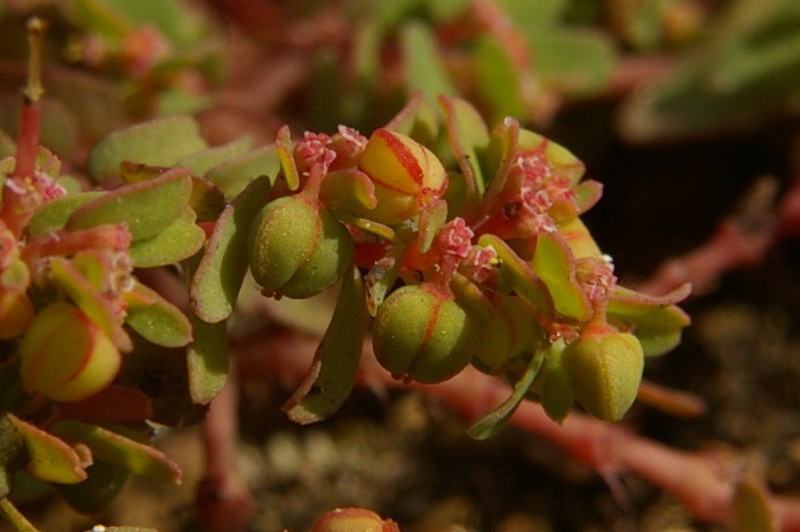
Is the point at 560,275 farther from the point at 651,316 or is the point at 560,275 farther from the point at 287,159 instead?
the point at 287,159

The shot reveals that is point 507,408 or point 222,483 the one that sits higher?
point 507,408

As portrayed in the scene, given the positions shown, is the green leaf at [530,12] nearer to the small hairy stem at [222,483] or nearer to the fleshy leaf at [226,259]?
the small hairy stem at [222,483]

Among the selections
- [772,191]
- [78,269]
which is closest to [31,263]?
[78,269]

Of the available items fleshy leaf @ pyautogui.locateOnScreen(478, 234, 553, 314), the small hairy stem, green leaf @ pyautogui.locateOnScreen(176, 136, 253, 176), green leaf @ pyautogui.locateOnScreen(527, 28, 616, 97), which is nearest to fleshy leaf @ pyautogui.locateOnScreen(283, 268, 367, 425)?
fleshy leaf @ pyautogui.locateOnScreen(478, 234, 553, 314)

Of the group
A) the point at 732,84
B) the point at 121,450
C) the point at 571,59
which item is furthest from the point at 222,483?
the point at 732,84

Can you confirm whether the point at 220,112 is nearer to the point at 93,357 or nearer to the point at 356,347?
the point at 356,347

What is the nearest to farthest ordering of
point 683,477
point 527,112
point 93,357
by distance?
1. point 93,357
2. point 683,477
3. point 527,112

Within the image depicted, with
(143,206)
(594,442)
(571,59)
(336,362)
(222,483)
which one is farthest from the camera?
(571,59)
